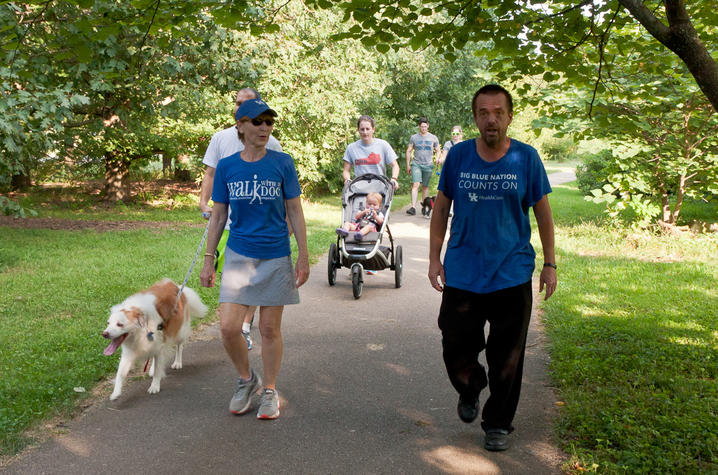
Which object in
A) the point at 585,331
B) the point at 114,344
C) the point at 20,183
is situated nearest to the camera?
the point at 114,344

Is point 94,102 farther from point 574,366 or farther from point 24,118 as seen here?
point 574,366

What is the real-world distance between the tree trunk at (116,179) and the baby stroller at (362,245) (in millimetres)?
13046

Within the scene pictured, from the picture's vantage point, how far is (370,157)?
884 centimetres

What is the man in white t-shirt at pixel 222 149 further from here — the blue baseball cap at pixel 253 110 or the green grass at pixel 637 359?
the green grass at pixel 637 359

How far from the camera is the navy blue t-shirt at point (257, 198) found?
4258mm

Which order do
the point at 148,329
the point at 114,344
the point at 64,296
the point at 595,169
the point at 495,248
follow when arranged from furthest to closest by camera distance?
the point at 595,169 < the point at 64,296 < the point at 148,329 < the point at 114,344 < the point at 495,248

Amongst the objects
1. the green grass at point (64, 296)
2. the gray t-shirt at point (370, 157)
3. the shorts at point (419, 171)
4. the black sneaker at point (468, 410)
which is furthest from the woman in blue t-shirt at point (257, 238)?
the shorts at point (419, 171)

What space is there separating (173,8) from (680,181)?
32.8 ft

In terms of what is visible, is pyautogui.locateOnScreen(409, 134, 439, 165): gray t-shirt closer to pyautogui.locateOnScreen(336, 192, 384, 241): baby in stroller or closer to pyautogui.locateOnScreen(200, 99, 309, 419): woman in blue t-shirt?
pyautogui.locateOnScreen(336, 192, 384, 241): baby in stroller

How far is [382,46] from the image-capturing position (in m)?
5.85

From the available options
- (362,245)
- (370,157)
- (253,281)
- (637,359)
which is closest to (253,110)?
(253,281)

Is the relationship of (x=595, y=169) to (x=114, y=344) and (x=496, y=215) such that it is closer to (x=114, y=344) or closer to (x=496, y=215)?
(x=496, y=215)

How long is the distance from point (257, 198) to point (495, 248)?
1630 mm

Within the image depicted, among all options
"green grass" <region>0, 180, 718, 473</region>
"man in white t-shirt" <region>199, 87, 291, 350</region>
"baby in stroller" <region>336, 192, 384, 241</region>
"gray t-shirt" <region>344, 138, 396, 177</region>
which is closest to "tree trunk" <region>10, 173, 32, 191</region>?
"green grass" <region>0, 180, 718, 473</region>
